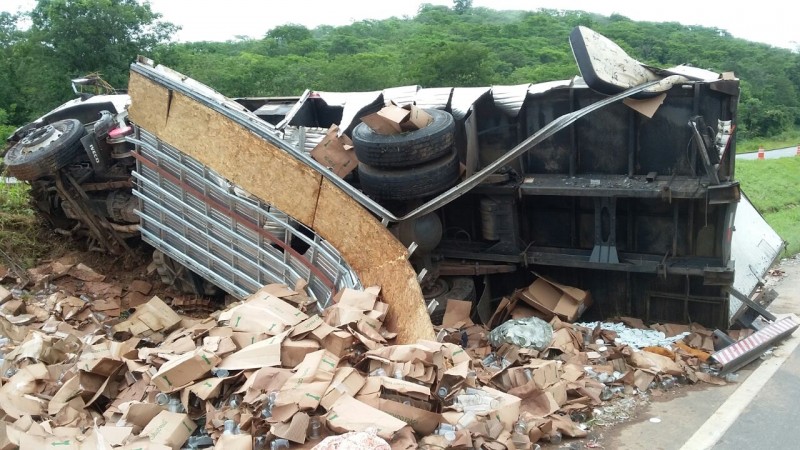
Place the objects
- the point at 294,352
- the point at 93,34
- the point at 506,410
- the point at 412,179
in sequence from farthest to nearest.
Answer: the point at 93,34 → the point at 412,179 → the point at 294,352 → the point at 506,410

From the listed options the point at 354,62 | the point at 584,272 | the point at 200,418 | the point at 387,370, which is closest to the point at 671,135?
the point at 584,272

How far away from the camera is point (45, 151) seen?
7.64 m

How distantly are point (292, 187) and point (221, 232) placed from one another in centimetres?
122

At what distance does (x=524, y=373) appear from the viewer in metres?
5.16

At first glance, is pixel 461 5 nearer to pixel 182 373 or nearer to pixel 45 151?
pixel 45 151

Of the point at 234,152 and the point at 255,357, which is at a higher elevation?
the point at 234,152

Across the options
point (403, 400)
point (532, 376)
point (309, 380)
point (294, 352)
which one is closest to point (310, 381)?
point (309, 380)

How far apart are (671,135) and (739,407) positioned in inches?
98.0

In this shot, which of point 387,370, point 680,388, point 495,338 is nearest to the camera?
point 387,370

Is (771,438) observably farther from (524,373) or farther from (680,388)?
(524,373)

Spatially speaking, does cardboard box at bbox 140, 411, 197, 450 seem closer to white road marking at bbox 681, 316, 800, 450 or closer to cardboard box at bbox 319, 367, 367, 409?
cardboard box at bbox 319, 367, 367, 409

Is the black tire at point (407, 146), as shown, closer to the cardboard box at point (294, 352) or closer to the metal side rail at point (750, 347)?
the cardboard box at point (294, 352)

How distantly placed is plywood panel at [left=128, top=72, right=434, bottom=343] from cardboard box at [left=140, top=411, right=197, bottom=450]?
162 cm

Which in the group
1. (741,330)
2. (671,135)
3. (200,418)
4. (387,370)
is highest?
(671,135)
